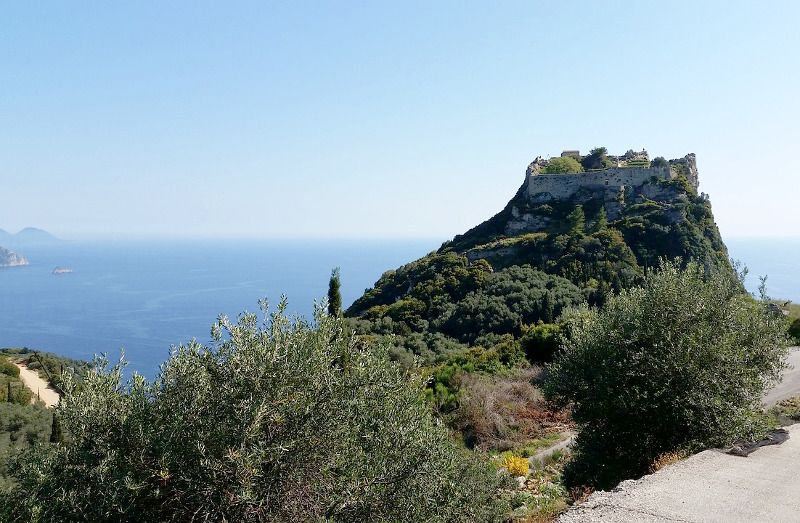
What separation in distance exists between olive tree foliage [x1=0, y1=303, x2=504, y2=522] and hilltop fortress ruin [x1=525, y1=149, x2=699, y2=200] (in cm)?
6086

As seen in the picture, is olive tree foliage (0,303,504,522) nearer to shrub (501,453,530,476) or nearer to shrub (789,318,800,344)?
shrub (501,453,530,476)

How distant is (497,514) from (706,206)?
2188 inches

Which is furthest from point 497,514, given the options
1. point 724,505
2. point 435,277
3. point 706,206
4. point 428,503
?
point 706,206

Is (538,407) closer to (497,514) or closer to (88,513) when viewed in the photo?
(497,514)

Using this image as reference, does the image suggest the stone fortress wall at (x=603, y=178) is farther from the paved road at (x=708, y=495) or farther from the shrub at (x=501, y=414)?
the paved road at (x=708, y=495)

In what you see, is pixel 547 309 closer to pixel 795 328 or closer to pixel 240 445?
pixel 795 328

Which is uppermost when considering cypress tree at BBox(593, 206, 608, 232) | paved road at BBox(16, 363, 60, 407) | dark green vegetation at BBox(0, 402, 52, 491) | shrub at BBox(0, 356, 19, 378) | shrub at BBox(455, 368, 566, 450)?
cypress tree at BBox(593, 206, 608, 232)

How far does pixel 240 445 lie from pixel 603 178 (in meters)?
64.4

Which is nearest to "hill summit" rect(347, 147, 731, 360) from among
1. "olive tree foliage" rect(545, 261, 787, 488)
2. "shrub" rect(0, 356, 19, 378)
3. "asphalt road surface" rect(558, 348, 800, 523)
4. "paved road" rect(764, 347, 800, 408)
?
"paved road" rect(764, 347, 800, 408)

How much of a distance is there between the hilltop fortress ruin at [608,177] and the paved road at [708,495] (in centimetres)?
5569

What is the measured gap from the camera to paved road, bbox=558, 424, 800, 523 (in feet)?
30.2

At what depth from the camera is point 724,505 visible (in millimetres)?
9539

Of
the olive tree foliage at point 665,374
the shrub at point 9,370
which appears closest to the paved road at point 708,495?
the olive tree foliage at point 665,374

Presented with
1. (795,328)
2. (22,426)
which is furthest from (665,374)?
(22,426)
